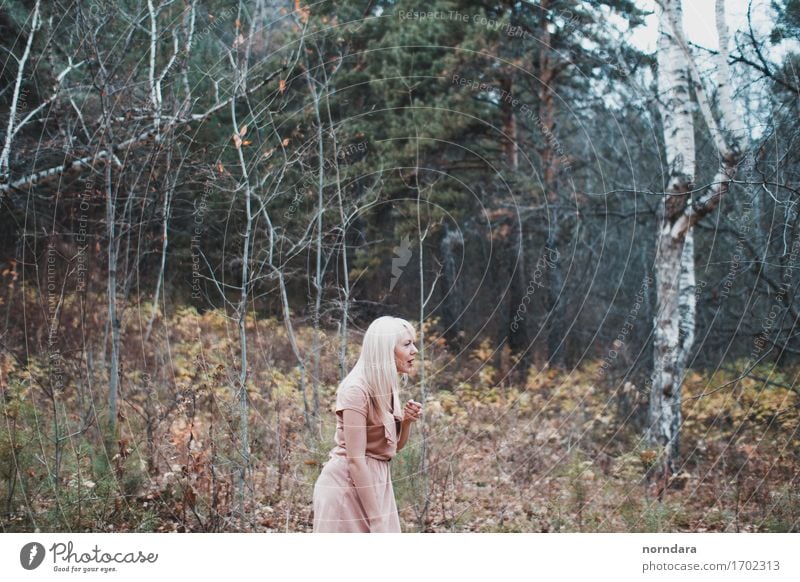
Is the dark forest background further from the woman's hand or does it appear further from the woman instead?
the woman's hand

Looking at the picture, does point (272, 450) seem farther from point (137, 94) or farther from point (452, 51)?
point (452, 51)

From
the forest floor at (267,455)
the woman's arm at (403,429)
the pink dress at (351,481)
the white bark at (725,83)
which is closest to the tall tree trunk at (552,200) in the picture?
the forest floor at (267,455)

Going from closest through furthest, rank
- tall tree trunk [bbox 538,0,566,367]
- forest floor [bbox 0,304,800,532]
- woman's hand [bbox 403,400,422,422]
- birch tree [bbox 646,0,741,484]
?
woman's hand [bbox 403,400,422,422], forest floor [bbox 0,304,800,532], birch tree [bbox 646,0,741,484], tall tree trunk [bbox 538,0,566,367]

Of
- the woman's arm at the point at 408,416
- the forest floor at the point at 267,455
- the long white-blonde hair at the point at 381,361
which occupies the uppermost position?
the long white-blonde hair at the point at 381,361

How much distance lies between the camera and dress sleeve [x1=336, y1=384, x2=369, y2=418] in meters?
3.52

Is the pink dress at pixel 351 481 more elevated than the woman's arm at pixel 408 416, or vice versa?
the woman's arm at pixel 408 416

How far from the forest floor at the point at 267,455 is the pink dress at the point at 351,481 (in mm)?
1707

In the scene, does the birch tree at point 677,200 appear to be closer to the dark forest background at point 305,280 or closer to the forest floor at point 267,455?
the dark forest background at point 305,280

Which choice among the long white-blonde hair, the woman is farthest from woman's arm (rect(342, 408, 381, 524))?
the long white-blonde hair

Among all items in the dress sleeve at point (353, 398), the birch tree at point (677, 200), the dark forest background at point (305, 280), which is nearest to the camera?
the dress sleeve at point (353, 398)

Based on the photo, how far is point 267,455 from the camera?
18.8 feet

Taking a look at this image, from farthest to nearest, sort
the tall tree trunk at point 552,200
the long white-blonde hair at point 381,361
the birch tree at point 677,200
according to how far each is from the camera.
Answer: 1. the tall tree trunk at point 552,200
2. the birch tree at point 677,200
3. the long white-blonde hair at point 381,361

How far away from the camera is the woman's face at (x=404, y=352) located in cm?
387

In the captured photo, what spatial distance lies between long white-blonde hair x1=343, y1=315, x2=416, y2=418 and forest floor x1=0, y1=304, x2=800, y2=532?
211cm
